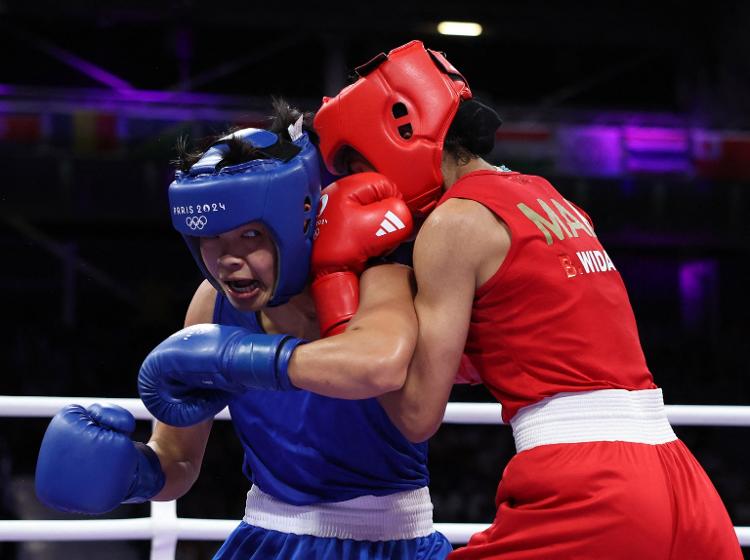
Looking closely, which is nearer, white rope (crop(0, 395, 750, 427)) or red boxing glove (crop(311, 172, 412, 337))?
red boxing glove (crop(311, 172, 412, 337))

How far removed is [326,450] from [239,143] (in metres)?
0.53

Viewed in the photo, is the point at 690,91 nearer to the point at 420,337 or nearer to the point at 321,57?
the point at 321,57

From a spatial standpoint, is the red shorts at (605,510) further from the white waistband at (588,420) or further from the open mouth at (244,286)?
the open mouth at (244,286)

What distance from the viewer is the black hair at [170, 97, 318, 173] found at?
1.72 m

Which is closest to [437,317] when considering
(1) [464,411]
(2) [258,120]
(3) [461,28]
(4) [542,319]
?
(4) [542,319]

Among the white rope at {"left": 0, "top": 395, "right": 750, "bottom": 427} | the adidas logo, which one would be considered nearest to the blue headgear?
the adidas logo

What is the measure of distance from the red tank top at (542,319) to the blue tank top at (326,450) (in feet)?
0.67

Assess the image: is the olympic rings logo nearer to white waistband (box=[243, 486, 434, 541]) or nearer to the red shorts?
white waistband (box=[243, 486, 434, 541])

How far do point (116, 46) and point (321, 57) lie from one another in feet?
6.15

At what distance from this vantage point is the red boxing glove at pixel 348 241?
1.69 metres

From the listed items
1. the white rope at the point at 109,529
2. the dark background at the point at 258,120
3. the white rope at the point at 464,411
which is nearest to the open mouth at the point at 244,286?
the white rope at the point at 464,411

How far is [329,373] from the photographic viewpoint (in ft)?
5.13

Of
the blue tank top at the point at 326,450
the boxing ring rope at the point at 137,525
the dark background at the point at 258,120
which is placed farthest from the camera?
the dark background at the point at 258,120

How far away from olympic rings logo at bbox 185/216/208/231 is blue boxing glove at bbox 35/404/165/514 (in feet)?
1.29
